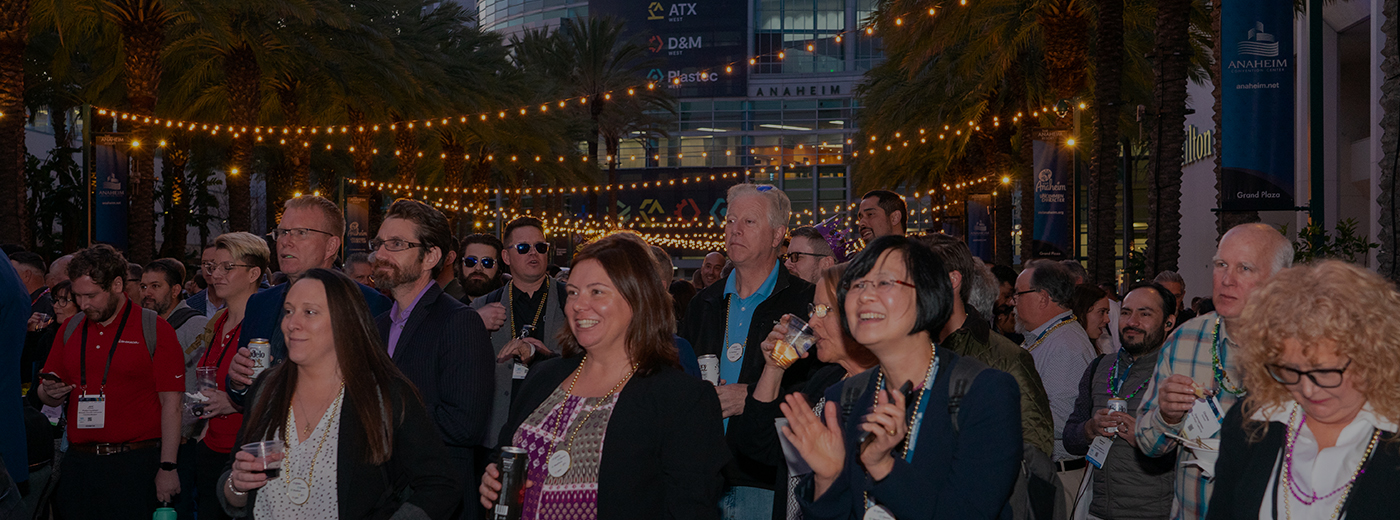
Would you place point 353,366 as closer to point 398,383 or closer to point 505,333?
point 398,383

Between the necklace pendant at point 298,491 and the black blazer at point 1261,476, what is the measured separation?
8.40ft

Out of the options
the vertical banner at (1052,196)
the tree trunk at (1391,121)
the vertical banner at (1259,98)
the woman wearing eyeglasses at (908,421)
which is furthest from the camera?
the vertical banner at (1052,196)

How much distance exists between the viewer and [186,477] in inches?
231

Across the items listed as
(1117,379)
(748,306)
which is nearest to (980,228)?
(1117,379)

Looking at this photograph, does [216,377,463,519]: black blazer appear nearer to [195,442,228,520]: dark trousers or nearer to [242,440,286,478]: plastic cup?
[242,440,286,478]: plastic cup

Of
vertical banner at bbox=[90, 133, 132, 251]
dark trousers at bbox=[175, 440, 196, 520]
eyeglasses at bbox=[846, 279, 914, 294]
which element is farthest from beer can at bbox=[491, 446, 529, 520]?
vertical banner at bbox=[90, 133, 132, 251]

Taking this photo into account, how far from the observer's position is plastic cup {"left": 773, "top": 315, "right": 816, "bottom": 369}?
362 cm

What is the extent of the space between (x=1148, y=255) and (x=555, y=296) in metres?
10.5

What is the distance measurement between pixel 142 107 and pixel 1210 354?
1834 centimetres

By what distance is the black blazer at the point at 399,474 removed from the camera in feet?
10.9

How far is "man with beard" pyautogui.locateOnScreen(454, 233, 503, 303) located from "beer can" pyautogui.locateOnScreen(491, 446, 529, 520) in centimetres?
424

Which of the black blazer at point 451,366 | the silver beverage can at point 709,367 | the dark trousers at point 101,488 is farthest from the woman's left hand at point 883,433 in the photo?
the dark trousers at point 101,488

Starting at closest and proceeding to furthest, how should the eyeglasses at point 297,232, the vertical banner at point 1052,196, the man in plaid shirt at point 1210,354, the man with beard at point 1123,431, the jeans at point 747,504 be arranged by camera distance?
1. the man in plaid shirt at point 1210,354
2. the man with beard at point 1123,431
3. the jeans at point 747,504
4. the eyeglasses at point 297,232
5. the vertical banner at point 1052,196

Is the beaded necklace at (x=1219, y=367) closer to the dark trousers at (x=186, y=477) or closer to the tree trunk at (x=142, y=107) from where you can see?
the dark trousers at (x=186, y=477)
